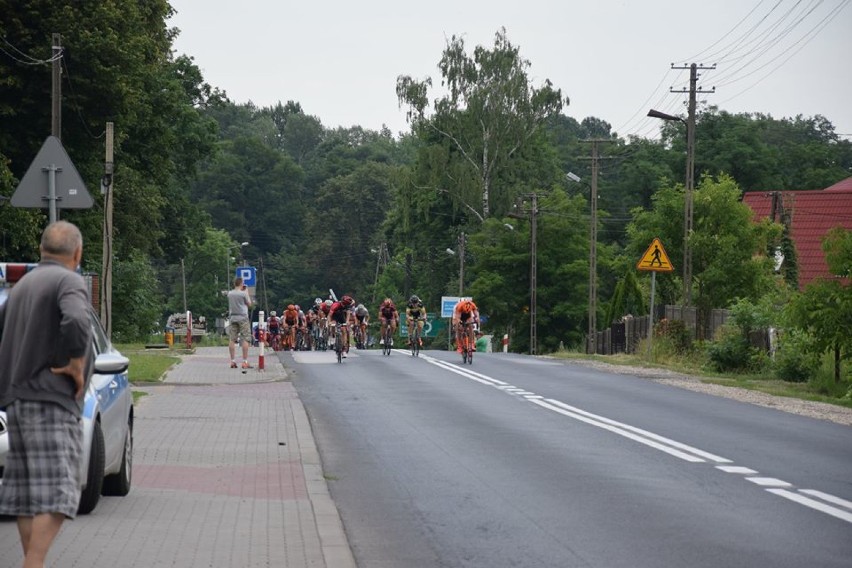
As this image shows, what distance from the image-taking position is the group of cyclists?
36.8 m

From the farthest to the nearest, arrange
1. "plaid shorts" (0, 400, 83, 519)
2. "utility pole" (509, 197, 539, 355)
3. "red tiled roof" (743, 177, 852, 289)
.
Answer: "red tiled roof" (743, 177, 852, 289)
"utility pole" (509, 197, 539, 355)
"plaid shorts" (0, 400, 83, 519)

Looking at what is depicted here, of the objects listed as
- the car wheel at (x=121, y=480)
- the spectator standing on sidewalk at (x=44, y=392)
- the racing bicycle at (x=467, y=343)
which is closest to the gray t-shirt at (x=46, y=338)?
the spectator standing on sidewalk at (x=44, y=392)

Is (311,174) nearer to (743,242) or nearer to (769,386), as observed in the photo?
(743,242)

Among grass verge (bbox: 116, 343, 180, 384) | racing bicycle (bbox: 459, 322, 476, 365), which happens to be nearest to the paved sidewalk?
grass verge (bbox: 116, 343, 180, 384)

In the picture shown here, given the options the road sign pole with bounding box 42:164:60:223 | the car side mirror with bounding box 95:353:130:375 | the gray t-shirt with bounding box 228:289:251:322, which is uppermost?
the road sign pole with bounding box 42:164:60:223

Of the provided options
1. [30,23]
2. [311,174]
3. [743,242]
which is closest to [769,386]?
[743,242]

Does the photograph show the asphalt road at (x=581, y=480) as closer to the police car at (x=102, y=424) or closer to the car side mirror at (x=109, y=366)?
the police car at (x=102, y=424)

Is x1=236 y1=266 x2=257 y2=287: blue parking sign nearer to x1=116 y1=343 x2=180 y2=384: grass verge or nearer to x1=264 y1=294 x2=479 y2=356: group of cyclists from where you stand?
x1=264 y1=294 x2=479 y2=356: group of cyclists

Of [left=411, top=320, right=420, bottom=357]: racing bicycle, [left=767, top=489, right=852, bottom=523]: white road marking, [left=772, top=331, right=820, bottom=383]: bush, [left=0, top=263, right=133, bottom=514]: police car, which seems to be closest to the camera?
[left=0, top=263, right=133, bottom=514]: police car

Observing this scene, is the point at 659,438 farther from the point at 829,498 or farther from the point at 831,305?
the point at 831,305

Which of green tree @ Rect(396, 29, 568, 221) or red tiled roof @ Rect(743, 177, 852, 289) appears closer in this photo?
red tiled roof @ Rect(743, 177, 852, 289)

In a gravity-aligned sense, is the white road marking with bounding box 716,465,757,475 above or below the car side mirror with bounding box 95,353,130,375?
below

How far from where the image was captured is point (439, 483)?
1252 cm

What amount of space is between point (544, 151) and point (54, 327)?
77.4 m
